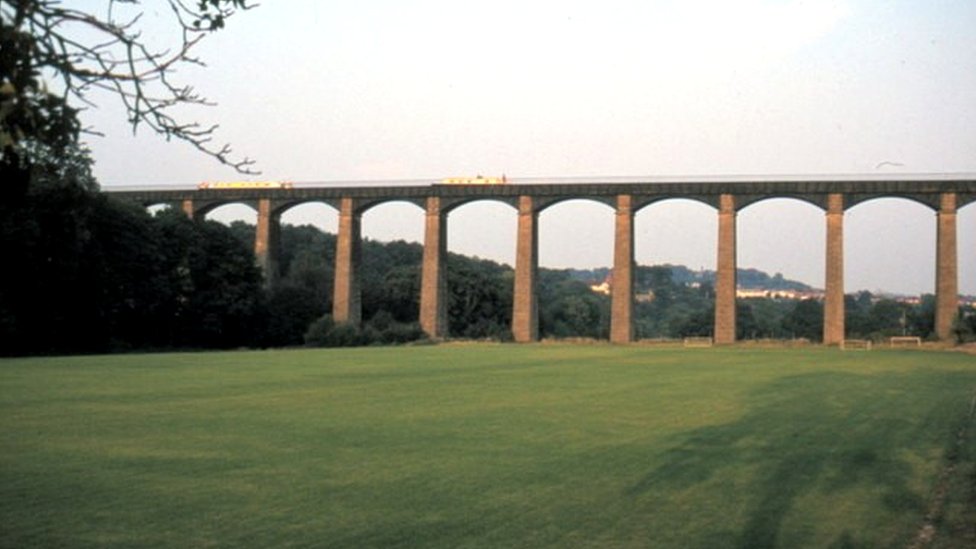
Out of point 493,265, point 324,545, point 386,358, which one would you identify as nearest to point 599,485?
point 324,545

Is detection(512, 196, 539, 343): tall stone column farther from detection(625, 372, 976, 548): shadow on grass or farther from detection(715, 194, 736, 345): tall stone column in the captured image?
detection(625, 372, 976, 548): shadow on grass

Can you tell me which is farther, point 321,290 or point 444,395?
point 321,290

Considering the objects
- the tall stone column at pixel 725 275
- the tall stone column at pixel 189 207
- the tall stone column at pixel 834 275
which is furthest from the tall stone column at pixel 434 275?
the tall stone column at pixel 834 275

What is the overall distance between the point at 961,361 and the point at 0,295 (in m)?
38.7

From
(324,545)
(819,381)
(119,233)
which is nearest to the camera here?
(324,545)

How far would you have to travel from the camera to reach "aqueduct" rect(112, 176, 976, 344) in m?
58.8

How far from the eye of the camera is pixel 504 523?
9.21 metres

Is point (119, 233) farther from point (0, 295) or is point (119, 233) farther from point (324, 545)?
point (324, 545)

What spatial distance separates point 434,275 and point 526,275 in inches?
214

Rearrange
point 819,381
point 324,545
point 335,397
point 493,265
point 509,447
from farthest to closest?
point 493,265, point 819,381, point 335,397, point 509,447, point 324,545

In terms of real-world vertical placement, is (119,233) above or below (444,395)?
above

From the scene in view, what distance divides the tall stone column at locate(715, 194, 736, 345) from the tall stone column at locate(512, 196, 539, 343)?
10308mm

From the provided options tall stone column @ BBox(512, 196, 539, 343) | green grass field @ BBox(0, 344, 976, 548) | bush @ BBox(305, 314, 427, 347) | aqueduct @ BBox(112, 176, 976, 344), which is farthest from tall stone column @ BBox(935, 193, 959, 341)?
green grass field @ BBox(0, 344, 976, 548)

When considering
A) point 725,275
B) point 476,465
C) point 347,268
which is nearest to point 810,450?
point 476,465
